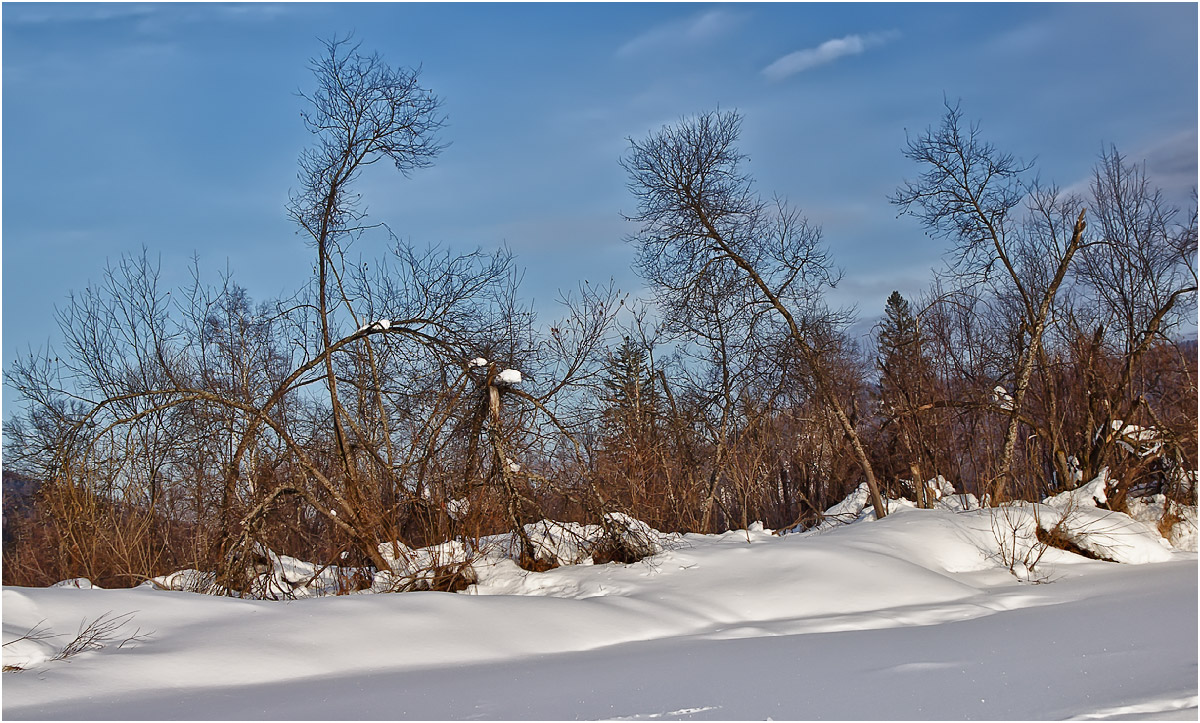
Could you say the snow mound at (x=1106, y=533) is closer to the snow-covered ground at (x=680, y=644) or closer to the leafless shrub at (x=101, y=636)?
the snow-covered ground at (x=680, y=644)

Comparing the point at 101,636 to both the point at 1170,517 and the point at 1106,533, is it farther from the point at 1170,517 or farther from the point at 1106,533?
the point at 1170,517

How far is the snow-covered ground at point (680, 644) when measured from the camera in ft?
18.4

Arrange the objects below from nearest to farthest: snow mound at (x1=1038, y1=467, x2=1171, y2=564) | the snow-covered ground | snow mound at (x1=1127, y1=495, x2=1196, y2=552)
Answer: the snow-covered ground → snow mound at (x1=1038, y1=467, x2=1171, y2=564) → snow mound at (x1=1127, y1=495, x2=1196, y2=552)

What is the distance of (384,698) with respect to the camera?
20.3 feet

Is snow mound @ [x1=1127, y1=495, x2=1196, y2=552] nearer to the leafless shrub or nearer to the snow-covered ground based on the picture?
the snow-covered ground

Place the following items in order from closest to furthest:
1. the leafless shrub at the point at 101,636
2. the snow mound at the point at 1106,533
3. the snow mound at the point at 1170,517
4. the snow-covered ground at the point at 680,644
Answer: the snow-covered ground at the point at 680,644, the leafless shrub at the point at 101,636, the snow mound at the point at 1106,533, the snow mound at the point at 1170,517

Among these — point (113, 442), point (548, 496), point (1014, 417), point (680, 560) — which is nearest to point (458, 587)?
point (548, 496)

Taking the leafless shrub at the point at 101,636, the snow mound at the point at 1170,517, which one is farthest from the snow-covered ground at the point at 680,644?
the snow mound at the point at 1170,517

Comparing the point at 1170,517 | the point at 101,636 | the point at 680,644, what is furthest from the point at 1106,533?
the point at 101,636

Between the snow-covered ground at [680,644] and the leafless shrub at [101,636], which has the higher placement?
the leafless shrub at [101,636]

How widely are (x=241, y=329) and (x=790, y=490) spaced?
45.7 ft

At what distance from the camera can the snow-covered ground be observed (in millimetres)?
5613

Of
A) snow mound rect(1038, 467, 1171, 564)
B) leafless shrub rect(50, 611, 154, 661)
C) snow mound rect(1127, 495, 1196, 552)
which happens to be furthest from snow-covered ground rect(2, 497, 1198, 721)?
snow mound rect(1127, 495, 1196, 552)

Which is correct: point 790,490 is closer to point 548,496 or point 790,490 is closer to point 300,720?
point 548,496
